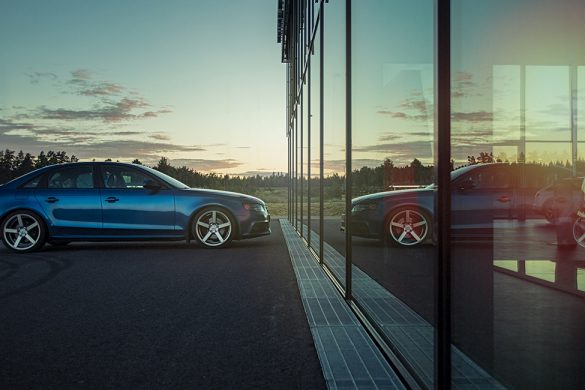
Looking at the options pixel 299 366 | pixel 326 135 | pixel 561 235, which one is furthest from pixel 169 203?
pixel 561 235

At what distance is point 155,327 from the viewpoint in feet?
15.5

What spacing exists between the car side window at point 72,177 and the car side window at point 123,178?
285 millimetres

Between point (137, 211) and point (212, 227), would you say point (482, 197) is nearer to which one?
point (212, 227)

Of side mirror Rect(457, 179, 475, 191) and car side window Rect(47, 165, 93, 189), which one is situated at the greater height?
car side window Rect(47, 165, 93, 189)

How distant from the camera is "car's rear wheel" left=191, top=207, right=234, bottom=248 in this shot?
35.9 ft

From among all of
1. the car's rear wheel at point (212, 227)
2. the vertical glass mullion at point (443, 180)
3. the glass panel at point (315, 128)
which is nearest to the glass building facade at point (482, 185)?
the vertical glass mullion at point (443, 180)

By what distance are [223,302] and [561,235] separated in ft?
14.5

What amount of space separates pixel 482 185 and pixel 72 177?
10.0 meters

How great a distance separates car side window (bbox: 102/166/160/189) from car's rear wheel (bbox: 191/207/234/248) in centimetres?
118

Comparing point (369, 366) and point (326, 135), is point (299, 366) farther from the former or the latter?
point (326, 135)

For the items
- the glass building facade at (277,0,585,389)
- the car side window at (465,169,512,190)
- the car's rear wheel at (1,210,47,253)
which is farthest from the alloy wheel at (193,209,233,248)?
the car side window at (465,169,512,190)

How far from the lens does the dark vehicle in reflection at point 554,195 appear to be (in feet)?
4.89

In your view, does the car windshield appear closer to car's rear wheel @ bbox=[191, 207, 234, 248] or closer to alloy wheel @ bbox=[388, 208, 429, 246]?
car's rear wheel @ bbox=[191, 207, 234, 248]

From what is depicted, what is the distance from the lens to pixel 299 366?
3623 millimetres
